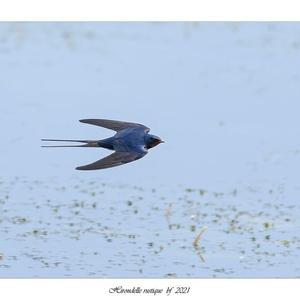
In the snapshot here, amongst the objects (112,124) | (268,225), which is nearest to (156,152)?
(268,225)

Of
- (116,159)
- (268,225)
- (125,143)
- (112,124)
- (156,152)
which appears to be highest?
(156,152)

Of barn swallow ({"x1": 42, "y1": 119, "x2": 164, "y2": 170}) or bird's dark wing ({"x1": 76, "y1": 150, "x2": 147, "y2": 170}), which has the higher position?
barn swallow ({"x1": 42, "y1": 119, "x2": 164, "y2": 170})

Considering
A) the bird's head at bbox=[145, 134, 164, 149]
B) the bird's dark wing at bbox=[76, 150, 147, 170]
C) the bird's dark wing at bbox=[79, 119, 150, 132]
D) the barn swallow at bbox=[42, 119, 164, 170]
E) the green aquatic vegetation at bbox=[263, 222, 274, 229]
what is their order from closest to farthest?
the bird's dark wing at bbox=[76, 150, 147, 170], the barn swallow at bbox=[42, 119, 164, 170], the bird's head at bbox=[145, 134, 164, 149], the bird's dark wing at bbox=[79, 119, 150, 132], the green aquatic vegetation at bbox=[263, 222, 274, 229]

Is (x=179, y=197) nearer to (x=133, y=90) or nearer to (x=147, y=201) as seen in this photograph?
Answer: (x=147, y=201)

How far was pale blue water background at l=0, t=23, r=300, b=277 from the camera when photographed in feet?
30.5

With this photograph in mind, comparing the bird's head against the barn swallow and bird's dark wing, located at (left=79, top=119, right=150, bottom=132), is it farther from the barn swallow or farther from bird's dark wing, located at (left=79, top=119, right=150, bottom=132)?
bird's dark wing, located at (left=79, top=119, right=150, bottom=132)

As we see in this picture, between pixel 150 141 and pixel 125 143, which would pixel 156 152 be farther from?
pixel 125 143

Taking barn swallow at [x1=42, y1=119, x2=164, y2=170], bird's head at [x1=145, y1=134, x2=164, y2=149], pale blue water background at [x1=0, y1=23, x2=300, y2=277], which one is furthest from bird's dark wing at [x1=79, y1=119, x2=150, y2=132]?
pale blue water background at [x1=0, y1=23, x2=300, y2=277]

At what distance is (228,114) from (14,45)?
3.86 metres

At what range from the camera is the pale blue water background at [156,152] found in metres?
9.30

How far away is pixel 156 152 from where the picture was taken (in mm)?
11984

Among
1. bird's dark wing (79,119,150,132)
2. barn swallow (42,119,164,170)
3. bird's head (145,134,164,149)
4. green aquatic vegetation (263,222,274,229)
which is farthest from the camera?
green aquatic vegetation (263,222,274,229)

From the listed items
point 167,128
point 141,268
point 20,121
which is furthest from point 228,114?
point 141,268

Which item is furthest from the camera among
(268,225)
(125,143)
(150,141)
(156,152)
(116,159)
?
(156,152)
